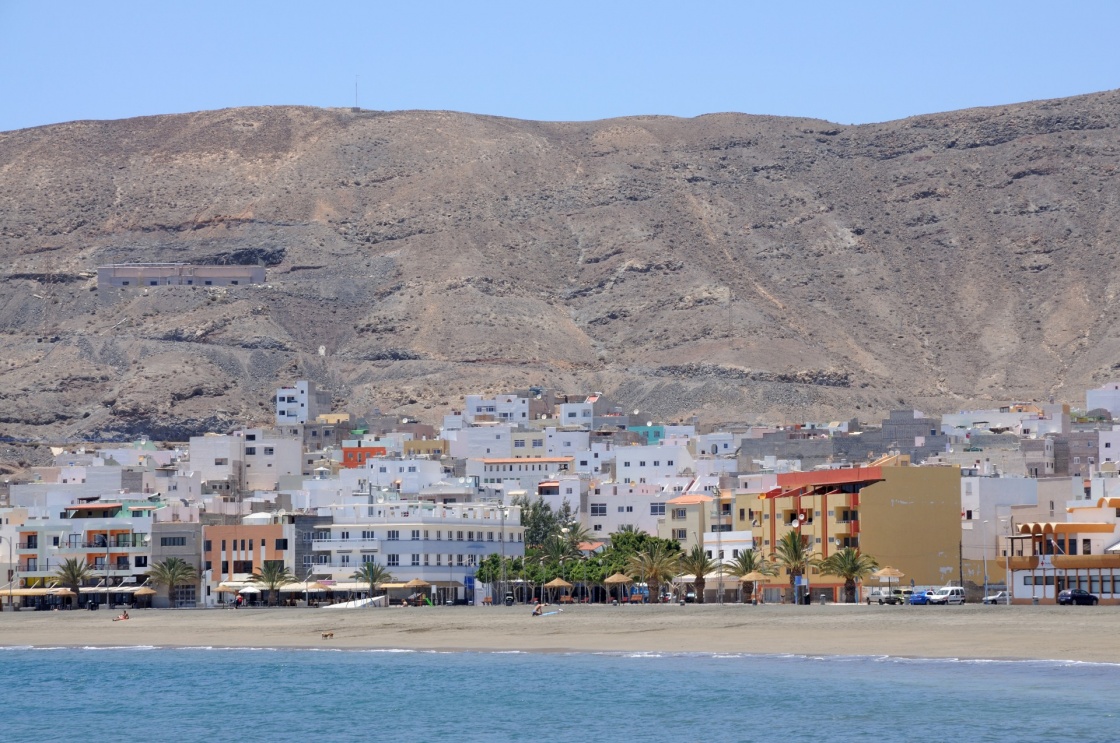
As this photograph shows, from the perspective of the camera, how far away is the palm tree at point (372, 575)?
95.2 meters

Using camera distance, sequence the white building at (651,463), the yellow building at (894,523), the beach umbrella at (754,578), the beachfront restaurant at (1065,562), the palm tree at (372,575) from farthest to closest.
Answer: the white building at (651,463) → the palm tree at (372,575) → the beach umbrella at (754,578) → the yellow building at (894,523) → the beachfront restaurant at (1065,562)

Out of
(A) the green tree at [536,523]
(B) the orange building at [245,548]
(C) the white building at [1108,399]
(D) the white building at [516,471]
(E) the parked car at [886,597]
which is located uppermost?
(C) the white building at [1108,399]

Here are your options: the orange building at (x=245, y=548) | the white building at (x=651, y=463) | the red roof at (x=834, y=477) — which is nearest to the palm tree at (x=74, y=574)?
the orange building at (x=245, y=548)

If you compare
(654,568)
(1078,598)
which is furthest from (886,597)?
(654,568)

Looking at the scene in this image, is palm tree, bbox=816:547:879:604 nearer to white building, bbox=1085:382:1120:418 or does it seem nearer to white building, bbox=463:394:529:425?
white building, bbox=463:394:529:425

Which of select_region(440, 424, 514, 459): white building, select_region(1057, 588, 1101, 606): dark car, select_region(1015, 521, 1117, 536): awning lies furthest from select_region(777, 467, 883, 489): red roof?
select_region(440, 424, 514, 459): white building

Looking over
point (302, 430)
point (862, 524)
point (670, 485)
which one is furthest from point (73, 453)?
point (862, 524)

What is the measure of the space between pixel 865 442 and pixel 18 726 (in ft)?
306

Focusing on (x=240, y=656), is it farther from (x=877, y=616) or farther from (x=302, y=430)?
(x=302, y=430)

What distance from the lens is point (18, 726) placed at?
56.2 meters

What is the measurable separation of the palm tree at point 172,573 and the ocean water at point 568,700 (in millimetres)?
29876

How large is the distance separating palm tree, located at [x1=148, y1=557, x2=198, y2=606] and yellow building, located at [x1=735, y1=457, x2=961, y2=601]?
92.6 ft

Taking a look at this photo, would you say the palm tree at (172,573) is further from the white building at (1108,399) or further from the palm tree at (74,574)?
the white building at (1108,399)

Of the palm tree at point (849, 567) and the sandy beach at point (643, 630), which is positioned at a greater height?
the palm tree at point (849, 567)
